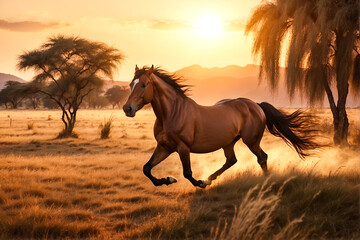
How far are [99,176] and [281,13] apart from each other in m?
10.4

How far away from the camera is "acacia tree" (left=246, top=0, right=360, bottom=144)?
13.0 meters

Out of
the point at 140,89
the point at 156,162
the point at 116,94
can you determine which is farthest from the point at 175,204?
the point at 116,94

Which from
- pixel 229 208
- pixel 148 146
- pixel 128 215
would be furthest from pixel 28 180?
pixel 148 146

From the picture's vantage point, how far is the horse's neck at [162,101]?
20.2ft

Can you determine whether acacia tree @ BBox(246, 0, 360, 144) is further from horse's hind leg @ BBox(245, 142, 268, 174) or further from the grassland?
horse's hind leg @ BBox(245, 142, 268, 174)

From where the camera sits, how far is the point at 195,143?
6457 millimetres

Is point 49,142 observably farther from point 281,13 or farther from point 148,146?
Result: point 281,13

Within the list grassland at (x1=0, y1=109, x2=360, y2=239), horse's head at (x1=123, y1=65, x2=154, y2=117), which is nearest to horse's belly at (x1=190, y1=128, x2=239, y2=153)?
grassland at (x1=0, y1=109, x2=360, y2=239)

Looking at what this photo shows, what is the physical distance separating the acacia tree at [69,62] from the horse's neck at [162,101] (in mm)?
16646

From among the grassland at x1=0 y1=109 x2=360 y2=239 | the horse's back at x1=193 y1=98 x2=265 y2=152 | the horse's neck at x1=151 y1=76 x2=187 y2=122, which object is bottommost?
the grassland at x1=0 y1=109 x2=360 y2=239

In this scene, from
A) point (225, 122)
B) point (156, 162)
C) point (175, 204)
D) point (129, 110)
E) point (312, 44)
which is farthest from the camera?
point (312, 44)

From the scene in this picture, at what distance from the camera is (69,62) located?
74.8 feet

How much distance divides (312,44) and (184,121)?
8.95 metres

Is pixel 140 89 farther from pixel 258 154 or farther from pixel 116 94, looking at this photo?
pixel 116 94
